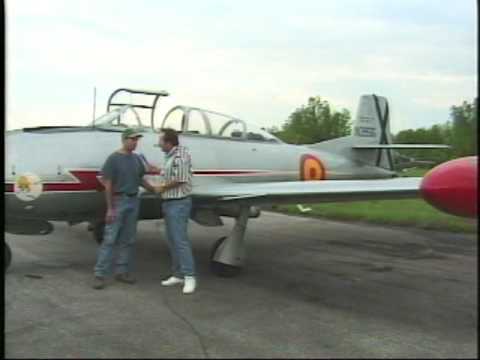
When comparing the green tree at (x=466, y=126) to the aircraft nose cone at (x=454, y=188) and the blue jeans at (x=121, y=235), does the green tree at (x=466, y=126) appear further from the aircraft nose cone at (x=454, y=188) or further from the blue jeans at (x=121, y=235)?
the blue jeans at (x=121, y=235)

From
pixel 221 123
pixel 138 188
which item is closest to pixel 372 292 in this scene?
pixel 138 188

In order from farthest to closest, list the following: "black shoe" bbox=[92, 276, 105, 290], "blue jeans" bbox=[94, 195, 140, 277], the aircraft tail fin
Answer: the aircraft tail fin
"blue jeans" bbox=[94, 195, 140, 277]
"black shoe" bbox=[92, 276, 105, 290]

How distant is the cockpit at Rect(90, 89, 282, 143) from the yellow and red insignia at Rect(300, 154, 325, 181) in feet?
4.12

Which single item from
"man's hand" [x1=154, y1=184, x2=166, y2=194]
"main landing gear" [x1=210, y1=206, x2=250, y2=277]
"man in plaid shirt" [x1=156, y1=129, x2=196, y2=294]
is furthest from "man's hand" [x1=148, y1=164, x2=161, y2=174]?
"main landing gear" [x1=210, y1=206, x2=250, y2=277]

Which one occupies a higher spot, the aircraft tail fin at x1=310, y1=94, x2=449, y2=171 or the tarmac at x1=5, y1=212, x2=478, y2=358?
the aircraft tail fin at x1=310, y1=94, x2=449, y2=171

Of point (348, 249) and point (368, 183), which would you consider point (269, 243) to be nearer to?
point (348, 249)

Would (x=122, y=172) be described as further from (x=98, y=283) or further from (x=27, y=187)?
(x=98, y=283)

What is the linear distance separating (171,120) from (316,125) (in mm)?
24097

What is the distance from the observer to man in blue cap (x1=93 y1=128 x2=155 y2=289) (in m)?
5.72

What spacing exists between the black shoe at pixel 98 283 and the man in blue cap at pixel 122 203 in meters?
0.02

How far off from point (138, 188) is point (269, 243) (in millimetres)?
3191

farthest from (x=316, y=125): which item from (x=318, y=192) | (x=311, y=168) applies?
(x=318, y=192)

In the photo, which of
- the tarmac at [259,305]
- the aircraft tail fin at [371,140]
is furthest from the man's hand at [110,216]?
the aircraft tail fin at [371,140]

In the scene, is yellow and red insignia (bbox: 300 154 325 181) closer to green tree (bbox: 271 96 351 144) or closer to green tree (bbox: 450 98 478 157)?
green tree (bbox: 450 98 478 157)
